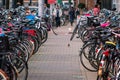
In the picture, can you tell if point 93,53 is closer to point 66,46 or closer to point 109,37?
point 109,37

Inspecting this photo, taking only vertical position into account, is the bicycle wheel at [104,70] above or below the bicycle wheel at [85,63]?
above

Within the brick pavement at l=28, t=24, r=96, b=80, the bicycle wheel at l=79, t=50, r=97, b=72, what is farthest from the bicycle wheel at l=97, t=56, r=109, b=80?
the bicycle wheel at l=79, t=50, r=97, b=72

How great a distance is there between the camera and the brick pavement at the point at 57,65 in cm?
991

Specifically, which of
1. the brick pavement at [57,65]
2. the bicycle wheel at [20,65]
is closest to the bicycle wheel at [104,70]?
the bicycle wheel at [20,65]

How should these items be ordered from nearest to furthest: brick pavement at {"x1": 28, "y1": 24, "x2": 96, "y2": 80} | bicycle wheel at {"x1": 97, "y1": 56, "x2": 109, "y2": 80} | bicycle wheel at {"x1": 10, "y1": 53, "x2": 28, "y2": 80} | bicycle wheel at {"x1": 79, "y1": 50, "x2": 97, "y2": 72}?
bicycle wheel at {"x1": 97, "y1": 56, "x2": 109, "y2": 80} < bicycle wheel at {"x1": 10, "y1": 53, "x2": 28, "y2": 80} < brick pavement at {"x1": 28, "y1": 24, "x2": 96, "y2": 80} < bicycle wheel at {"x1": 79, "y1": 50, "x2": 97, "y2": 72}

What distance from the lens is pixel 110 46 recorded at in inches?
296

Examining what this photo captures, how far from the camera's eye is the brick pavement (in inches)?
390

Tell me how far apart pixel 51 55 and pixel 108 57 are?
6.55m

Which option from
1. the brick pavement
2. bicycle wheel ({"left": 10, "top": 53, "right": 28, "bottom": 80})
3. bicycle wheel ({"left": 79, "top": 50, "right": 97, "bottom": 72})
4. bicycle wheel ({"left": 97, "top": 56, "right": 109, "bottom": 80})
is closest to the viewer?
bicycle wheel ({"left": 97, "top": 56, "right": 109, "bottom": 80})

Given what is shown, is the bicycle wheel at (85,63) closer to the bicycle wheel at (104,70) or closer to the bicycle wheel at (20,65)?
the bicycle wheel at (20,65)

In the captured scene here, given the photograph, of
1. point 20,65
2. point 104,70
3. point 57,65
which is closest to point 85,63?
point 57,65

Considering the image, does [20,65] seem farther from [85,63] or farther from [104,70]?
[85,63]

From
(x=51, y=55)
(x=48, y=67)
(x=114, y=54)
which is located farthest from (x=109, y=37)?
(x=51, y=55)

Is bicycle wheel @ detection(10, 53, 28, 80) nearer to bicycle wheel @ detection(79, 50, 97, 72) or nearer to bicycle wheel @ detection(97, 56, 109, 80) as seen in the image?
bicycle wheel @ detection(97, 56, 109, 80)
